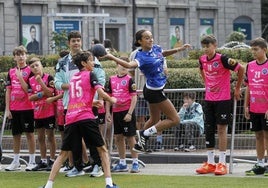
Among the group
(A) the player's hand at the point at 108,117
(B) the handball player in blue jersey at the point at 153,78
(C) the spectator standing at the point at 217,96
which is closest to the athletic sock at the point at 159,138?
(A) the player's hand at the point at 108,117

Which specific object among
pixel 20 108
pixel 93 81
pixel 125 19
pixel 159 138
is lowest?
pixel 159 138

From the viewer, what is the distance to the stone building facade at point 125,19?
48428 millimetres

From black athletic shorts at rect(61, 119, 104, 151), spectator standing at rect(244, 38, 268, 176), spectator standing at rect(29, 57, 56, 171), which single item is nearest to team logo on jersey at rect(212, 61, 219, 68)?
spectator standing at rect(244, 38, 268, 176)

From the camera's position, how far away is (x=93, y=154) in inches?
577

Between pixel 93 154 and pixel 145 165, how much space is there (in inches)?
81.2

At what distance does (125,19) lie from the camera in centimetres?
5438

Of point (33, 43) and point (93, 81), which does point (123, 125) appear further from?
point (33, 43)

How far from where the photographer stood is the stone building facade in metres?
48.4

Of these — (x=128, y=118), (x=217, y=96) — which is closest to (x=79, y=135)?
(x=128, y=118)

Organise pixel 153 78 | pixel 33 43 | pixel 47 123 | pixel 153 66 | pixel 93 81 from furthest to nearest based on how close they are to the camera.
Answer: pixel 33 43 < pixel 47 123 < pixel 153 78 < pixel 153 66 < pixel 93 81

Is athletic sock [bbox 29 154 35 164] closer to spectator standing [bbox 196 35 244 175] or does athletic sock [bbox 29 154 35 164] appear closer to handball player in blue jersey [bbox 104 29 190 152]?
handball player in blue jersey [bbox 104 29 190 152]

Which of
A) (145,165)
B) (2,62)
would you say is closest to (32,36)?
(2,62)

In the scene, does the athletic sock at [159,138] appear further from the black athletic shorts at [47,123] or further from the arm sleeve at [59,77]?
the arm sleeve at [59,77]

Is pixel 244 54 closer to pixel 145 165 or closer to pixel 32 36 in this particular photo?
pixel 145 165
